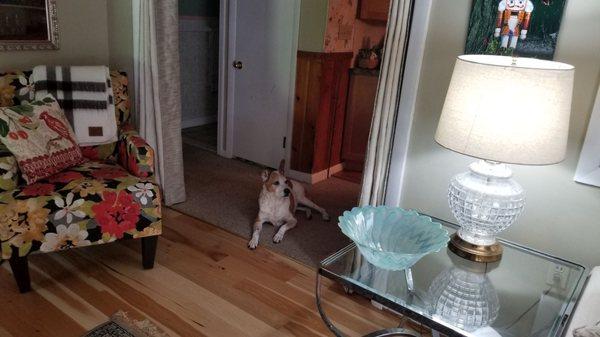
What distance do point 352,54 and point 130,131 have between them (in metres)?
2.03

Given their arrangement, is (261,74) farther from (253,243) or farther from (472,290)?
(472,290)

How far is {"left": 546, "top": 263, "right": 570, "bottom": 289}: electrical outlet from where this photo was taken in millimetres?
1485

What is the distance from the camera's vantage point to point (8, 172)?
203 cm

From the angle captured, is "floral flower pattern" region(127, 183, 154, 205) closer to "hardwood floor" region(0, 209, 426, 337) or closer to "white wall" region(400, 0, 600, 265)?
"hardwood floor" region(0, 209, 426, 337)

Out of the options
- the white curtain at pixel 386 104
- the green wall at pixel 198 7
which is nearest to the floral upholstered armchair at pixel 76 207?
the white curtain at pixel 386 104

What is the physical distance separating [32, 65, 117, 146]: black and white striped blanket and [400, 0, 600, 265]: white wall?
168 centimetres

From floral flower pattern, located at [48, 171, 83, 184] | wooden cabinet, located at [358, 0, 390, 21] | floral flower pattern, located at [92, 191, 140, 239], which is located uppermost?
wooden cabinet, located at [358, 0, 390, 21]

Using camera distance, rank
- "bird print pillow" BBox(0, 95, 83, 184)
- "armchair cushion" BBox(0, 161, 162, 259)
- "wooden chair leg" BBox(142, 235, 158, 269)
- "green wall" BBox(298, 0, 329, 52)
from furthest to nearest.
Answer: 1. "green wall" BBox(298, 0, 329, 52)
2. "wooden chair leg" BBox(142, 235, 158, 269)
3. "bird print pillow" BBox(0, 95, 83, 184)
4. "armchair cushion" BBox(0, 161, 162, 259)

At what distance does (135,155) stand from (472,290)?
172 cm

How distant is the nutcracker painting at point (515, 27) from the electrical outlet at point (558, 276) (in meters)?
0.73

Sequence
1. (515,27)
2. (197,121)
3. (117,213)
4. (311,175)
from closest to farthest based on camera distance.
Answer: (515,27), (117,213), (311,175), (197,121)

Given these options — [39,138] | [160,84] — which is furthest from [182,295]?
[160,84]

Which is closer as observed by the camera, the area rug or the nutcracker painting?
the nutcracker painting

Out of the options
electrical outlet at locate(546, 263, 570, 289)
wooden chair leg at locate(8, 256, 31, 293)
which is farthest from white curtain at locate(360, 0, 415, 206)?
wooden chair leg at locate(8, 256, 31, 293)
